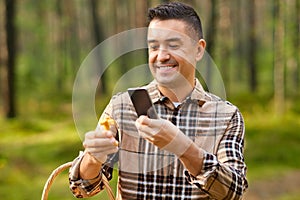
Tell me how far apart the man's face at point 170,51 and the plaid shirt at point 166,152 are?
0.18 meters

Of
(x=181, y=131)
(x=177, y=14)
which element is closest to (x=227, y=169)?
(x=181, y=131)

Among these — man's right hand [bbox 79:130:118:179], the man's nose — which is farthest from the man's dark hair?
man's right hand [bbox 79:130:118:179]

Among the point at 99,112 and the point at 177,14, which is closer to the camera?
the point at 177,14

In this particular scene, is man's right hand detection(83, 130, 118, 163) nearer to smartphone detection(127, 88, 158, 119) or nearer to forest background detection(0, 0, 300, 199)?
smartphone detection(127, 88, 158, 119)

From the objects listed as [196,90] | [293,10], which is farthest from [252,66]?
[196,90]

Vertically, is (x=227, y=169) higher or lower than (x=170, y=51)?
lower

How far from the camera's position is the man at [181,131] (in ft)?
7.67

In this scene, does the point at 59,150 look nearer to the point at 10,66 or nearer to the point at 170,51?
the point at 10,66

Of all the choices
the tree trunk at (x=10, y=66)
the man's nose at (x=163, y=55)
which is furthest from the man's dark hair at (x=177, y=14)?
the tree trunk at (x=10, y=66)

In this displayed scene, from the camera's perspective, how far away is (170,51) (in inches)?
94.0

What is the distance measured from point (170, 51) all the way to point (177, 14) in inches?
6.4

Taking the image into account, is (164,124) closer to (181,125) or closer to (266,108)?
(181,125)

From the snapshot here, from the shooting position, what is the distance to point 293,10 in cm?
2238

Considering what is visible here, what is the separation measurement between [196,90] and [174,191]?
16.9 inches
